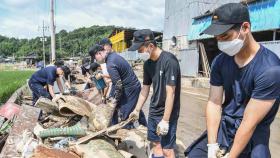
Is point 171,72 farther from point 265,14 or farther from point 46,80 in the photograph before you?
point 265,14

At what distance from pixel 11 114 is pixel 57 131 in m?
2.86

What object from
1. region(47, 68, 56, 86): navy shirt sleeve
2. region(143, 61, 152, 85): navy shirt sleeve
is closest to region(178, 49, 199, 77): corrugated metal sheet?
region(47, 68, 56, 86): navy shirt sleeve

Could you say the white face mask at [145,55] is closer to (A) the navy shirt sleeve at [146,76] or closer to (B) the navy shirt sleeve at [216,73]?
(A) the navy shirt sleeve at [146,76]

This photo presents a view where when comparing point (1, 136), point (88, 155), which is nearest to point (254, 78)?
point (88, 155)

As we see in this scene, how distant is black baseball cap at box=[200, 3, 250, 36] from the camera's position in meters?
2.67

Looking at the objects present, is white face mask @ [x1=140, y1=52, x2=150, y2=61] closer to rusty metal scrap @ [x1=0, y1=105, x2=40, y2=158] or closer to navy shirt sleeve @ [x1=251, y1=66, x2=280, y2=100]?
navy shirt sleeve @ [x1=251, y1=66, x2=280, y2=100]

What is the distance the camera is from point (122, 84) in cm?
605

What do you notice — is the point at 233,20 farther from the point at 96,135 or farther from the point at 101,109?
the point at 101,109

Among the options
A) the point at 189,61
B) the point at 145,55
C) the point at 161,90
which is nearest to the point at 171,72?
the point at 161,90

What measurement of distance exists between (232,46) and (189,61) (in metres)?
22.5

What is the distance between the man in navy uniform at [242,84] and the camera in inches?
103

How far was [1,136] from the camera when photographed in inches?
281

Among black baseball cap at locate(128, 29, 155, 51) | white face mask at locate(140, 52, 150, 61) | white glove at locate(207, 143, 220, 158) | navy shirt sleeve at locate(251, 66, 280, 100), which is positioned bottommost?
white glove at locate(207, 143, 220, 158)

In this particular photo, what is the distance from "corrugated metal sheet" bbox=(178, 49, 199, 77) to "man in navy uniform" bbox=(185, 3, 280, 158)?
69.8ft
